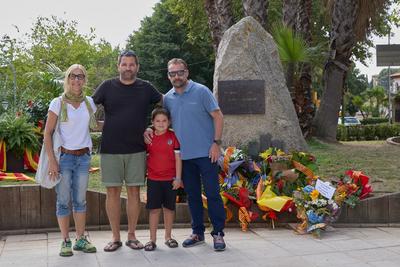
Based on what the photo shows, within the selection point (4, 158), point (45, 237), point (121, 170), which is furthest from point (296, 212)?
point (4, 158)

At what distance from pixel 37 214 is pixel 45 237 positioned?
390 millimetres

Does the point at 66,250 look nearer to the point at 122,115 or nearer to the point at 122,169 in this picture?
the point at 122,169

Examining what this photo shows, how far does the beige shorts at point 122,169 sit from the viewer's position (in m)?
5.12

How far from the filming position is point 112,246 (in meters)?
5.17

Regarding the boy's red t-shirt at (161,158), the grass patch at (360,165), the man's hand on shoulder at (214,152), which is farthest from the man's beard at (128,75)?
the grass patch at (360,165)

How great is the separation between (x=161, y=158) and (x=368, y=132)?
19.4 m

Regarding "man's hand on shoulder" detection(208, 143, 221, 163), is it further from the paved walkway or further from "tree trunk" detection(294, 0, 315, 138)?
"tree trunk" detection(294, 0, 315, 138)

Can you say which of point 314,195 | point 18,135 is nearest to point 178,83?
point 314,195

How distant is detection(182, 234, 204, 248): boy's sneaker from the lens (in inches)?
208

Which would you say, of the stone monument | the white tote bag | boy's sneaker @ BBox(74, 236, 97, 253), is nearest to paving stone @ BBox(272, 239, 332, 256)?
boy's sneaker @ BBox(74, 236, 97, 253)

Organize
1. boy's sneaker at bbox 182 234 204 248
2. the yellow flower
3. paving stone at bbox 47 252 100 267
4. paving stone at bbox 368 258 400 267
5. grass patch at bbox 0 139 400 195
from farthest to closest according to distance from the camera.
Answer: grass patch at bbox 0 139 400 195 → the yellow flower → boy's sneaker at bbox 182 234 204 248 → paving stone at bbox 47 252 100 267 → paving stone at bbox 368 258 400 267

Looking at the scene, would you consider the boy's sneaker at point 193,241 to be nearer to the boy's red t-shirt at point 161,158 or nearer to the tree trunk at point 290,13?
the boy's red t-shirt at point 161,158

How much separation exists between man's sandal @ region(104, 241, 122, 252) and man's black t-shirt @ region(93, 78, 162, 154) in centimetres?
90

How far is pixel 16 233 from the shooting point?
6109 mm
